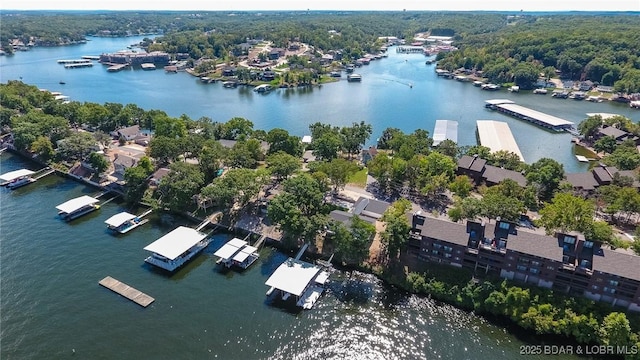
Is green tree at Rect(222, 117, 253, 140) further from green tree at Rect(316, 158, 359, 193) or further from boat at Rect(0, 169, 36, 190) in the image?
boat at Rect(0, 169, 36, 190)

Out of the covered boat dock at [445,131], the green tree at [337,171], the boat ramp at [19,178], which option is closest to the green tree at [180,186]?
the green tree at [337,171]

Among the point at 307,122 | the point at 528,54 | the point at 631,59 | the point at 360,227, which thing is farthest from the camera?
the point at 528,54

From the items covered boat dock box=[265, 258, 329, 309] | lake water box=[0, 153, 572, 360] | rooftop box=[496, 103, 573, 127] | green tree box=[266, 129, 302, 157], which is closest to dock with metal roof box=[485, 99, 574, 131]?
rooftop box=[496, 103, 573, 127]

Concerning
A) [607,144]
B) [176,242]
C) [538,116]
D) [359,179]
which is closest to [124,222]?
[176,242]

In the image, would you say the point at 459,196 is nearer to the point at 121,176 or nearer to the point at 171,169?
the point at 171,169

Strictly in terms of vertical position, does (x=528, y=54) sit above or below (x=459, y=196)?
above

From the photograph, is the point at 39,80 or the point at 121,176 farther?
the point at 39,80

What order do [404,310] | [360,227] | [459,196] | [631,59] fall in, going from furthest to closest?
[631,59] < [459,196] < [360,227] < [404,310]

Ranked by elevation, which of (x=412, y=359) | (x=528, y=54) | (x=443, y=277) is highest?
(x=528, y=54)

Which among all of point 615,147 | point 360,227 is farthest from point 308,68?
point 360,227
